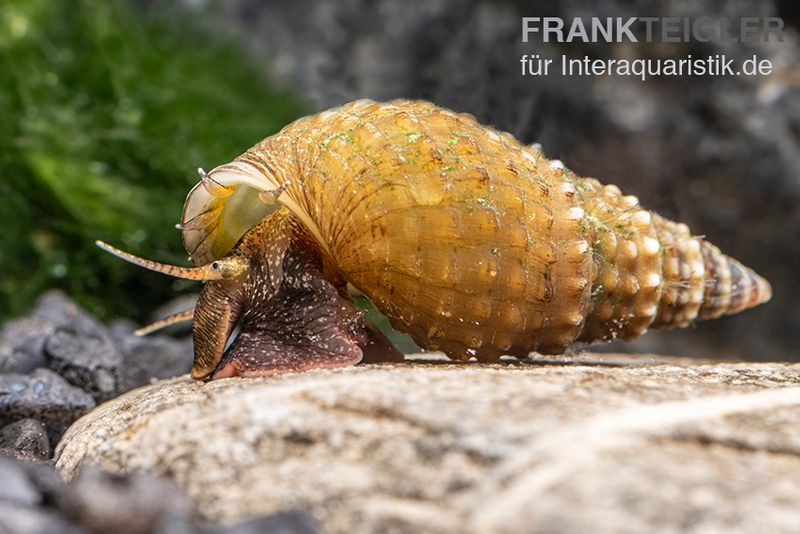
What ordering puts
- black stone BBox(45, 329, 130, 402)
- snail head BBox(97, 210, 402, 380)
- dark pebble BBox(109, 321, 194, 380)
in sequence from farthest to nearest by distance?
dark pebble BBox(109, 321, 194, 380) → black stone BBox(45, 329, 130, 402) → snail head BBox(97, 210, 402, 380)

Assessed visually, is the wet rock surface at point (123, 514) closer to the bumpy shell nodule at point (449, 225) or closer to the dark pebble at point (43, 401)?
the bumpy shell nodule at point (449, 225)

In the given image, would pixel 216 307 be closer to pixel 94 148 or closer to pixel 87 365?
pixel 87 365

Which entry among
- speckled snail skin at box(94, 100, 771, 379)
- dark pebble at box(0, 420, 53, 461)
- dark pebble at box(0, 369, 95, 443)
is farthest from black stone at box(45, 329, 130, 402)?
speckled snail skin at box(94, 100, 771, 379)

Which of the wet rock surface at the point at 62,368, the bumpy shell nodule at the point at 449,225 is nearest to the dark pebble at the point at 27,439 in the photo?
the wet rock surface at the point at 62,368

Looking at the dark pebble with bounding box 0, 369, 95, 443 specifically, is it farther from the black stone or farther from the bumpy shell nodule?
the bumpy shell nodule

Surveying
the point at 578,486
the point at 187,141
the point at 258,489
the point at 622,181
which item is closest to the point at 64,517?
the point at 258,489
